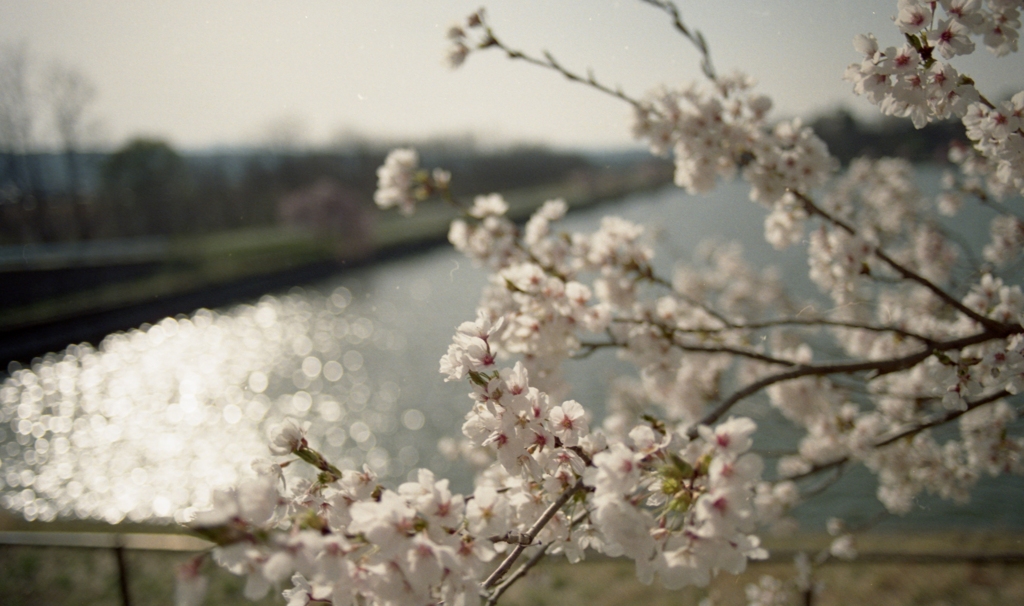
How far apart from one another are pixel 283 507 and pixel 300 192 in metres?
18.7

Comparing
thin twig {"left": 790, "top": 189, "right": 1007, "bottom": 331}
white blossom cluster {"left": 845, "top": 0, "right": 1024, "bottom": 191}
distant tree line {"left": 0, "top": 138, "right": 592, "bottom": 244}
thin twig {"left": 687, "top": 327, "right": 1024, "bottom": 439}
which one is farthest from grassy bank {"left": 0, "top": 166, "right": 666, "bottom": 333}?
white blossom cluster {"left": 845, "top": 0, "right": 1024, "bottom": 191}

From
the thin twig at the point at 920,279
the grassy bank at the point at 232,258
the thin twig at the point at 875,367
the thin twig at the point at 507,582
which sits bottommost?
the grassy bank at the point at 232,258

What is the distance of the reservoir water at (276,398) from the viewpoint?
4836mm

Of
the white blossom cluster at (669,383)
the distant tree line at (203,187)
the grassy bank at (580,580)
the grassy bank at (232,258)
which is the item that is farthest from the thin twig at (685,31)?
the grassy bank at (232,258)

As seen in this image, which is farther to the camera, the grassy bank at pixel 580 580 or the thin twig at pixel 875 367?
the grassy bank at pixel 580 580

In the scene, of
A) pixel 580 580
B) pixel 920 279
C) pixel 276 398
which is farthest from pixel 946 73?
pixel 276 398

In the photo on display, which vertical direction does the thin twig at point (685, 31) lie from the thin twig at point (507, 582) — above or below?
above

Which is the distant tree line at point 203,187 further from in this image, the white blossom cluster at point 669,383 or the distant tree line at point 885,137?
the white blossom cluster at point 669,383

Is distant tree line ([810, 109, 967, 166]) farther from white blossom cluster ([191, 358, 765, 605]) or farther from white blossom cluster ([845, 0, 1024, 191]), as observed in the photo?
white blossom cluster ([191, 358, 765, 605])

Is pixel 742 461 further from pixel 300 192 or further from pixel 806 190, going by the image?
pixel 300 192

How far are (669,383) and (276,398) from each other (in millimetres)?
10150

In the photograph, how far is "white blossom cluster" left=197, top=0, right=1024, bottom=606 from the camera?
82 centimetres

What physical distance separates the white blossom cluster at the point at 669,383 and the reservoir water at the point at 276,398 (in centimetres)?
93

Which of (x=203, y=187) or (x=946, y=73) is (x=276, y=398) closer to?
(x=203, y=187)
